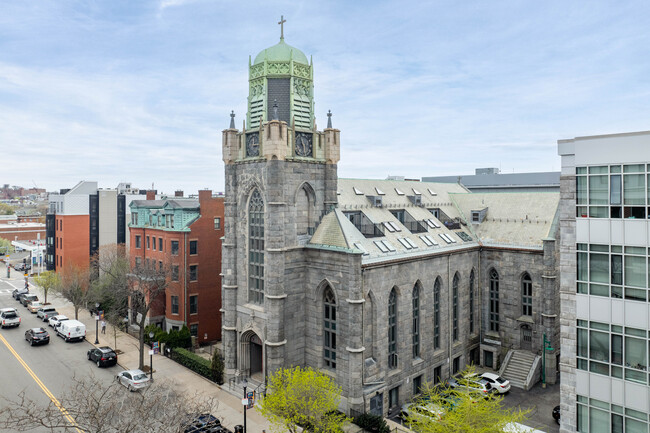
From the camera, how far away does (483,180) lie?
91.0m

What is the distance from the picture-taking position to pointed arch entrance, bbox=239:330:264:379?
35.7 metres

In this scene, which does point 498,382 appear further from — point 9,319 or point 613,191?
→ point 9,319

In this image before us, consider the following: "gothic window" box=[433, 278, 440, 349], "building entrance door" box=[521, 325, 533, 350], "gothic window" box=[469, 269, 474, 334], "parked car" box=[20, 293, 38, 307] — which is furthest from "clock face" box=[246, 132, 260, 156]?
"parked car" box=[20, 293, 38, 307]

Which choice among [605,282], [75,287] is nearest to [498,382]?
[605,282]

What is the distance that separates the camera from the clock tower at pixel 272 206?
106ft

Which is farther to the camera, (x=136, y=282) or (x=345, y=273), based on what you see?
(x=136, y=282)

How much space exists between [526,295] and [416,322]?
1234cm

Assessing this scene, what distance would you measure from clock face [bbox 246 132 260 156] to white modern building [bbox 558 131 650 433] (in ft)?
68.8

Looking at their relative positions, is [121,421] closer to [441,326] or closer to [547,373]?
[441,326]

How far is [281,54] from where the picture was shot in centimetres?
3400

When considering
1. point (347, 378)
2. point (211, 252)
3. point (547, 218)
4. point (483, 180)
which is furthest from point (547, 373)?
point (483, 180)

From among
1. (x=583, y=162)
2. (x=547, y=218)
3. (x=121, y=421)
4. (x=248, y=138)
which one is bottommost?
(x=121, y=421)

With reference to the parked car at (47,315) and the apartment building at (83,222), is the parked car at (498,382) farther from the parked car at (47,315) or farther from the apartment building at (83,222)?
the apartment building at (83,222)

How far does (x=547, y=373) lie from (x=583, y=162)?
23.6m
